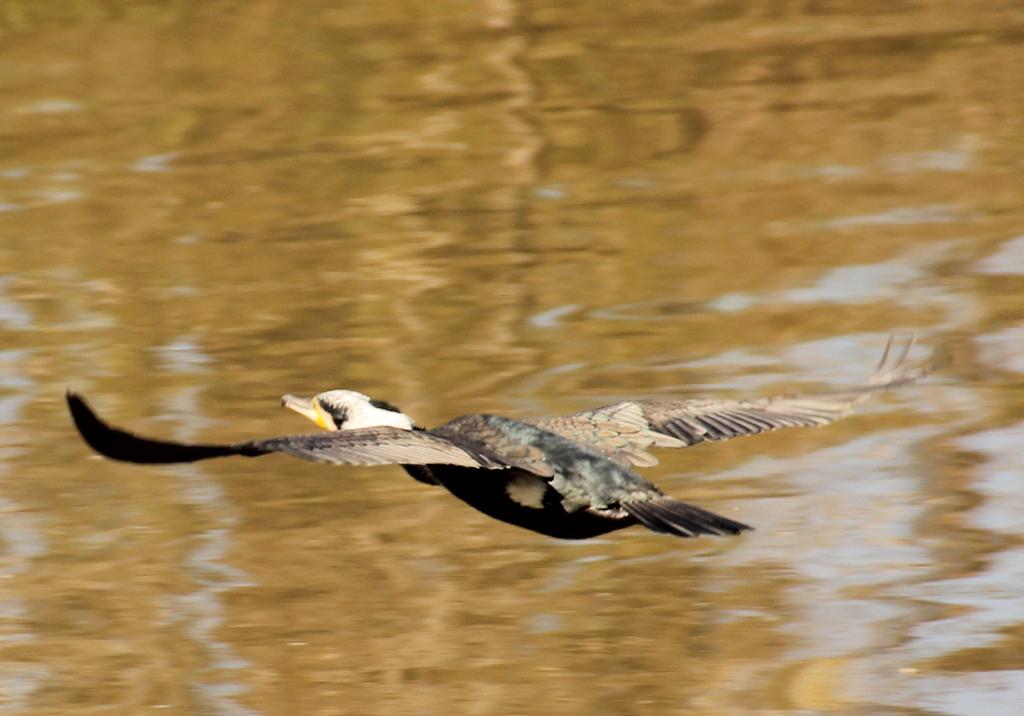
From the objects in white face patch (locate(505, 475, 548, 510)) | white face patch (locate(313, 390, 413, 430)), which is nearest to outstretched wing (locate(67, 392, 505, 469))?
white face patch (locate(505, 475, 548, 510))

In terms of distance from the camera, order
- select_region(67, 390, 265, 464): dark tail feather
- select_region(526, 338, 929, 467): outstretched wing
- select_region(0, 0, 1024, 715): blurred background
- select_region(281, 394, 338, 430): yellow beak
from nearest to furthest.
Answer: select_region(67, 390, 265, 464): dark tail feather, select_region(526, 338, 929, 467): outstretched wing, select_region(281, 394, 338, 430): yellow beak, select_region(0, 0, 1024, 715): blurred background

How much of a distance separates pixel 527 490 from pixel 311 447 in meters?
1.03

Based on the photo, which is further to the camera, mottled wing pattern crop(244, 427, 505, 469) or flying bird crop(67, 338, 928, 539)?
flying bird crop(67, 338, 928, 539)

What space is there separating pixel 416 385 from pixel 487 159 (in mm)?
4244

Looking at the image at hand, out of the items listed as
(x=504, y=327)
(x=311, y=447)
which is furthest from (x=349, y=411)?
(x=504, y=327)

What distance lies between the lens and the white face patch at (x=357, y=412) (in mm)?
5867

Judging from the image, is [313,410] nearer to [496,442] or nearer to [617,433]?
[496,442]

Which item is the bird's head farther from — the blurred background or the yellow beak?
the blurred background

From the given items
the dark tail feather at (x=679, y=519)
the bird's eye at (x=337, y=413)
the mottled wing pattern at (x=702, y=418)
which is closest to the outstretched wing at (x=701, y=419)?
the mottled wing pattern at (x=702, y=418)

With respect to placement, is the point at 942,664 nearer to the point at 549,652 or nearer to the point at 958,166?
the point at 549,652

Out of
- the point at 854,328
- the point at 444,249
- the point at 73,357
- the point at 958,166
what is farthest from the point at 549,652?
the point at 958,166

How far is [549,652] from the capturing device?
6.54 meters

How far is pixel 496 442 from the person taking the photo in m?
5.63

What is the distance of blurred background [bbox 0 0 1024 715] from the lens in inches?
261
